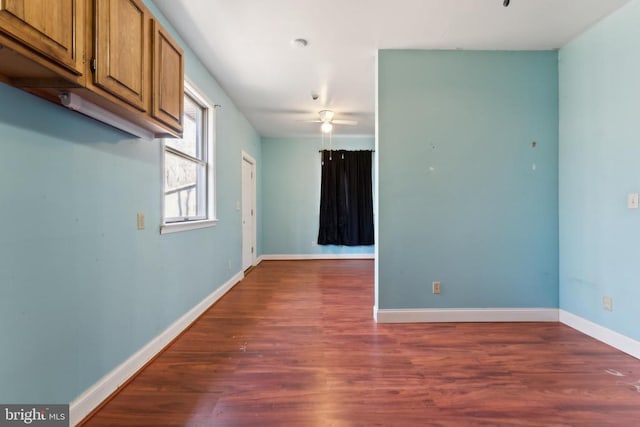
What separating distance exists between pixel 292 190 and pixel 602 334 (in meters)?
5.07

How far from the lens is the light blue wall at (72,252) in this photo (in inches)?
45.7

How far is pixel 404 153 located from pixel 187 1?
6.98 feet

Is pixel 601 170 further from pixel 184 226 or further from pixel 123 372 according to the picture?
pixel 123 372

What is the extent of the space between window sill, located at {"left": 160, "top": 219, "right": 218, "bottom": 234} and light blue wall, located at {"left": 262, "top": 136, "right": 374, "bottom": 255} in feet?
9.66

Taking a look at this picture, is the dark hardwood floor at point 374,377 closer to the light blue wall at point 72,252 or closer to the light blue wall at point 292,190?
the light blue wall at point 72,252

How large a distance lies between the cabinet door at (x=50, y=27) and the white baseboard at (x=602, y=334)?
3778mm

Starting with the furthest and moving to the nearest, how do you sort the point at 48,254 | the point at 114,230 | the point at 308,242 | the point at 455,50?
the point at 308,242 < the point at 455,50 < the point at 114,230 < the point at 48,254

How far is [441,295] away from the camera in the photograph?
2736 millimetres

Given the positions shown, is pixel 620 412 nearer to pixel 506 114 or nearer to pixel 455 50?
pixel 506 114

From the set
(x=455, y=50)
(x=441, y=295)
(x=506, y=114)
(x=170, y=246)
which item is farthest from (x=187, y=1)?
(x=441, y=295)

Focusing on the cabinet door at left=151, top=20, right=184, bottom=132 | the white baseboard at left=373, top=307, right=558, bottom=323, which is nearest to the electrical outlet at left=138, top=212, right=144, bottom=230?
the cabinet door at left=151, top=20, right=184, bottom=132

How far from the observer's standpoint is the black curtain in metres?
6.09

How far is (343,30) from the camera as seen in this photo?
239 centimetres

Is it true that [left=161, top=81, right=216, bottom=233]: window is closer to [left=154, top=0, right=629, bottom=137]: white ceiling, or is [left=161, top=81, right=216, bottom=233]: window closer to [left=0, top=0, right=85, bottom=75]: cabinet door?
[left=154, top=0, right=629, bottom=137]: white ceiling
